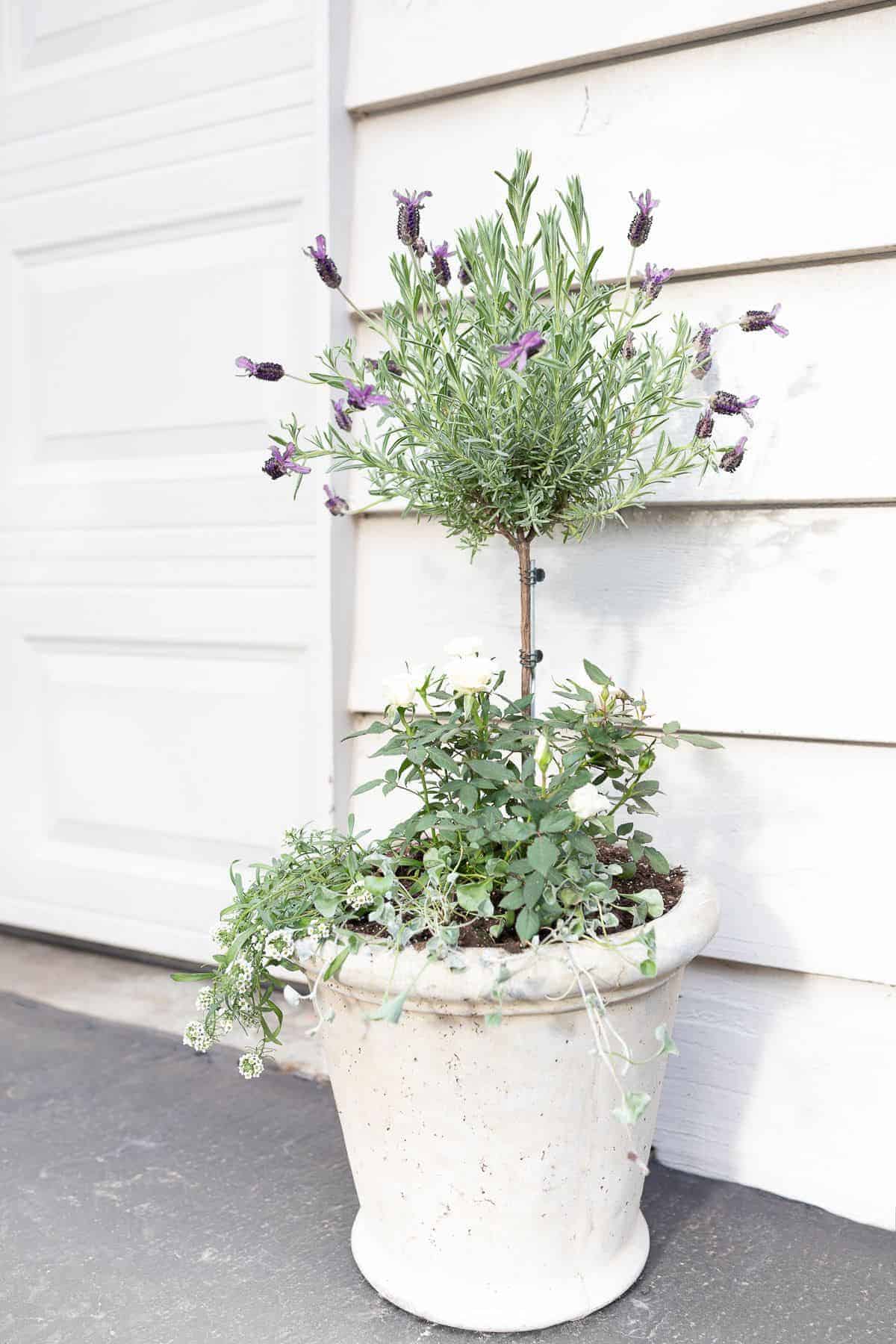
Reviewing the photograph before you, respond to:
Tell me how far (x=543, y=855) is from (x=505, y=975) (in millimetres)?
120

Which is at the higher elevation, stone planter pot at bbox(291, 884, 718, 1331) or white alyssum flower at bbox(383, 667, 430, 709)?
white alyssum flower at bbox(383, 667, 430, 709)

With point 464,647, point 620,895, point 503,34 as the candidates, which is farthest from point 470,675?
point 503,34

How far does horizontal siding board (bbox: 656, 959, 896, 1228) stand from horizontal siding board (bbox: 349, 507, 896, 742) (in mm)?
337

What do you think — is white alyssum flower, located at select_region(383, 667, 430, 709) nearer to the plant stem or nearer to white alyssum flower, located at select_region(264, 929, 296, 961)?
the plant stem

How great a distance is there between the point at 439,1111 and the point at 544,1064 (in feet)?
0.39

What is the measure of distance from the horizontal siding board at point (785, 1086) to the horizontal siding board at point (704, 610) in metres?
0.34

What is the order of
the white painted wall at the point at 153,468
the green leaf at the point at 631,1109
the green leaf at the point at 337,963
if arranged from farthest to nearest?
the white painted wall at the point at 153,468 < the green leaf at the point at 337,963 < the green leaf at the point at 631,1109

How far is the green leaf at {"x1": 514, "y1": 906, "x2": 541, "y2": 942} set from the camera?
1044mm

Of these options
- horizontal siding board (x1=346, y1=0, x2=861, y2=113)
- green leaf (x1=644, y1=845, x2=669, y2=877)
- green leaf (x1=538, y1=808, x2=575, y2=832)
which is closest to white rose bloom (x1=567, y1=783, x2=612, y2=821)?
green leaf (x1=538, y1=808, x2=575, y2=832)

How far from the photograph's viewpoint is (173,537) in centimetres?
Answer: 193

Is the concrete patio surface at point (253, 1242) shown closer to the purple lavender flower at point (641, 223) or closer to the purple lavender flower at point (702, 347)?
the purple lavender flower at point (702, 347)

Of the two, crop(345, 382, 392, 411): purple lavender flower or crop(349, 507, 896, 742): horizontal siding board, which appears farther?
crop(349, 507, 896, 742): horizontal siding board

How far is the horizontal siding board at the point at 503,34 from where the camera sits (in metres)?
1.32

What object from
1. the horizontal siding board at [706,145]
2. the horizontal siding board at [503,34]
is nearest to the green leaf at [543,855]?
the horizontal siding board at [706,145]
